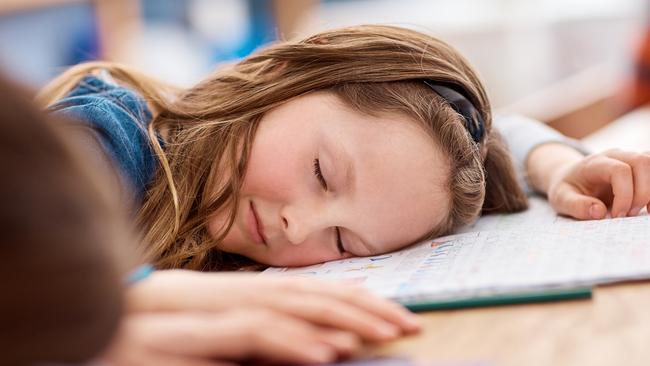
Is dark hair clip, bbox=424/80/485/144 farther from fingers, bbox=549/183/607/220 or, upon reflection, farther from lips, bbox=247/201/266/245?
lips, bbox=247/201/266/245

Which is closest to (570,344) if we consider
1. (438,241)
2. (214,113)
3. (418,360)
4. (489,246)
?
(418,360)

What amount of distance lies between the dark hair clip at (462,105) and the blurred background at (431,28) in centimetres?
112

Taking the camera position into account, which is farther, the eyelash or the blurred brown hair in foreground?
the eyelash

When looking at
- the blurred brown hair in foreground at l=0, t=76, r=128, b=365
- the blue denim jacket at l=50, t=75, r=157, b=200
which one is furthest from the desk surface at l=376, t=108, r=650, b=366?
the blue denim jacket at l=50, t=75, r=157, b=200

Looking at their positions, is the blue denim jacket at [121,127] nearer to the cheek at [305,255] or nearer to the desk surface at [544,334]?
the cheek at [305,255]

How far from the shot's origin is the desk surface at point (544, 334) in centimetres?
44

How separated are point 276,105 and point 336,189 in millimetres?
153

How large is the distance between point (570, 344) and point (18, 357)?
32 cm

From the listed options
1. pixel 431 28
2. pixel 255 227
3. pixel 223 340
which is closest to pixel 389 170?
pixel 255 227

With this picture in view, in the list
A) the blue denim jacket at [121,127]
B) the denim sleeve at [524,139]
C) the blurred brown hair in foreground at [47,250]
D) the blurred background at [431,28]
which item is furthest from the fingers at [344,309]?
the blurred background at [431,28]

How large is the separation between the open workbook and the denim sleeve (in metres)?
0.31

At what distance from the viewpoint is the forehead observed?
2.60 feet

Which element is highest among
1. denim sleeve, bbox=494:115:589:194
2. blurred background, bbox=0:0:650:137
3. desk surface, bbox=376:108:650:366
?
desk surface, bbox=376:108:650:366

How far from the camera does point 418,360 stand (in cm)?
44
